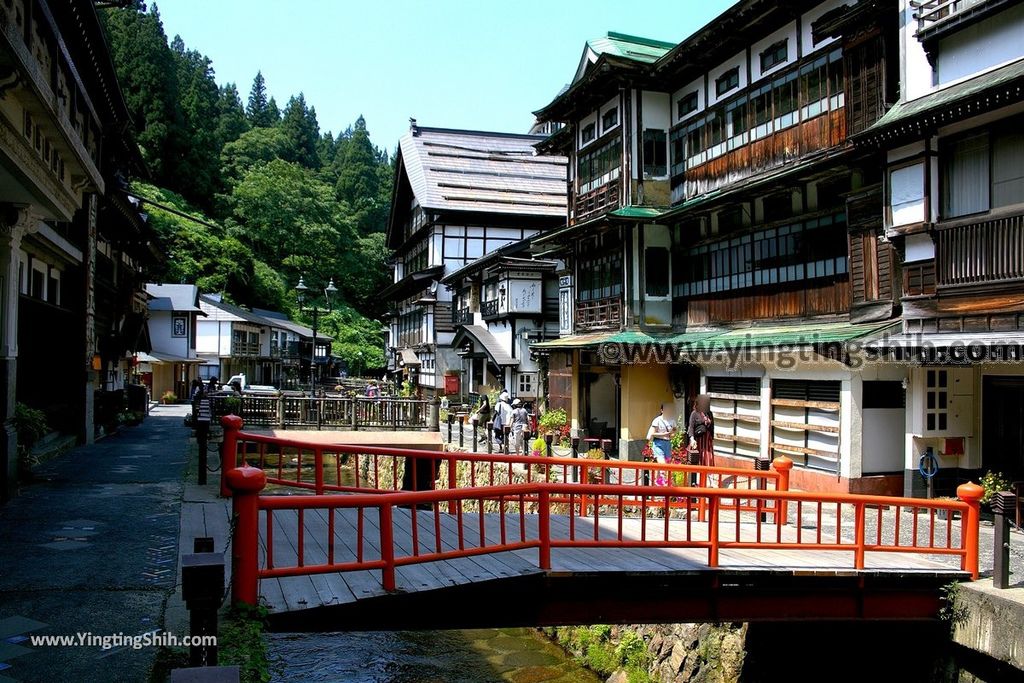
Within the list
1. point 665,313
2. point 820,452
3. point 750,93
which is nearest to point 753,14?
point 750,93

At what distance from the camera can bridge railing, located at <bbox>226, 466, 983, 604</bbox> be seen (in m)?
6.85

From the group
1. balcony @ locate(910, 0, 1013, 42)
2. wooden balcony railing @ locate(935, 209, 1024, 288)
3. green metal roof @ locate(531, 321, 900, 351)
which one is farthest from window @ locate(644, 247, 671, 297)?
balcony @ locate(910, 0, 1013, 42)

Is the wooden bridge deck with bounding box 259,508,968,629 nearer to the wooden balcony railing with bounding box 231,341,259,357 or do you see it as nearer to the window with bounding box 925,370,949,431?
the window with bounding box 925,370,949,431

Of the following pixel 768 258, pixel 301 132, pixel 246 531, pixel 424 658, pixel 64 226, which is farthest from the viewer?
pixel 301 132

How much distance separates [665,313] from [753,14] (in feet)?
31.4

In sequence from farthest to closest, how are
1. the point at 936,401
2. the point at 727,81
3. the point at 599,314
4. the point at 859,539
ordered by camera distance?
the point at 599,314, the point at 727,81, the point at 936,401, the point at 859,539

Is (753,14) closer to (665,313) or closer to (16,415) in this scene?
(665,313)

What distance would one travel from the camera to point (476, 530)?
34.3 feet

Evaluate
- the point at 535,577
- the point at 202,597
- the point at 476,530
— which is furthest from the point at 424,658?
the point at 202,597

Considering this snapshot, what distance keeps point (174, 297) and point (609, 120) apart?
38.3 meters

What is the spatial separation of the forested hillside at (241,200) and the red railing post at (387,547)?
56.4 metres

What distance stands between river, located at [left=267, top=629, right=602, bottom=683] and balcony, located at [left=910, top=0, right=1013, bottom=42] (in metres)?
14.2

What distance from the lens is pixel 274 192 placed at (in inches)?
2854

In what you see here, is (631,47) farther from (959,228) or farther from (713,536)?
(713,536)
